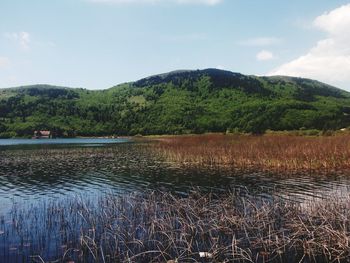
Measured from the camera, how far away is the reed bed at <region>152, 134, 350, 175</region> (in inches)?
1497

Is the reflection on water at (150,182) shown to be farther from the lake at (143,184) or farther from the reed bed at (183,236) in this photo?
the reed bed at (183,236)

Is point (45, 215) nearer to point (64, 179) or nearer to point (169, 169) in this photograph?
point (64, 179)

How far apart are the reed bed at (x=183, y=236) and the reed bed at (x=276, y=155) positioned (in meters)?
19.8

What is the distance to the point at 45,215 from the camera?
21625 mm

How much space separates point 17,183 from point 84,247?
24233mm

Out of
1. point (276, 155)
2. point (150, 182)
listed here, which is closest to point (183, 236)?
point (150, 182)


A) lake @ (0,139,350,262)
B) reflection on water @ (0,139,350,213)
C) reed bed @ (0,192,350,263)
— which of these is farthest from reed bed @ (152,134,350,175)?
reed bed @ (0,192,350,263)

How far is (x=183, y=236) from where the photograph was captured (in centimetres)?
1622

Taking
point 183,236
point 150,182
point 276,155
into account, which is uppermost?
point 276,155

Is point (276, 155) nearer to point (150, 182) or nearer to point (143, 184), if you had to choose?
point (150, 182)

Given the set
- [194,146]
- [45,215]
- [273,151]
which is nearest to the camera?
[45,215]

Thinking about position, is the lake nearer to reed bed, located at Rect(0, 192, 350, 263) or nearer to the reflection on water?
the reflection on water

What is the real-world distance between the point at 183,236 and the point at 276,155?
90.7 ft

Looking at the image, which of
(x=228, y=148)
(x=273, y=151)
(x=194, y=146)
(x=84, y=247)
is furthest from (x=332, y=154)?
(x=84, y=247)
